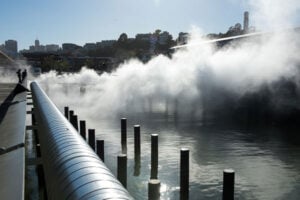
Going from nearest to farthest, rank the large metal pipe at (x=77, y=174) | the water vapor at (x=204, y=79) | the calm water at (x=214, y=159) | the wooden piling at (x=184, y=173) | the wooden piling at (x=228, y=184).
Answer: the large metal pipe at (x=77, y=174) → the wooden piling at (x=228, y=184) → the wooden piling at (x=184, y=173) → the calm water at (x=214, y=159) → the water vapor at (x=204, y=79)

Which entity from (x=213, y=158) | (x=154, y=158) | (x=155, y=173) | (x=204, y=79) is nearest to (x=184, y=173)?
(x=155, y=173)

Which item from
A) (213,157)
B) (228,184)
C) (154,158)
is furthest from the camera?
(213,157)

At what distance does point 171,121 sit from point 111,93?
53.2ft

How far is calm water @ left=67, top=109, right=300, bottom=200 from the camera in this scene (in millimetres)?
12828

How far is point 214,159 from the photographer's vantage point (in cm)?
1634

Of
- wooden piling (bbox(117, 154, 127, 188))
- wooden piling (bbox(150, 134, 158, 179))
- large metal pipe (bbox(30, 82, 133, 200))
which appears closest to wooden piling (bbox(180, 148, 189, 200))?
wooden piling (bbox(117, 154, 127, 188))

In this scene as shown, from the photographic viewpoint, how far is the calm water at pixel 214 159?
1283 centimetres

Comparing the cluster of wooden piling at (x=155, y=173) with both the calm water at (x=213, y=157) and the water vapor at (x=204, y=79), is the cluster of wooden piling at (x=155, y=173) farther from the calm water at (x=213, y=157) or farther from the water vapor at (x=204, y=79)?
the water vapor at (x=204, y=79)

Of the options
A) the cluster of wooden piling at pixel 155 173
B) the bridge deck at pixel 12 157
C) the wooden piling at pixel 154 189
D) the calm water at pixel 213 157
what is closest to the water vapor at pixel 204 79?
the calm water at pixel 213 157

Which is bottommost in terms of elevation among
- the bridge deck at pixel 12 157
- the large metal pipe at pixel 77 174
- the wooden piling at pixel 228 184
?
the wooden piling at pixel 228 184

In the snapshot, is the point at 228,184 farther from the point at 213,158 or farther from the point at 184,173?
the point at 213,158

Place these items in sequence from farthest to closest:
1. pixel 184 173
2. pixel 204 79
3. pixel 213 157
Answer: pixel 204 79 < pixel 213 157 < pixel 184 173

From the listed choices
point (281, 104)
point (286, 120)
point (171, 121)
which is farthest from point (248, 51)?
point (171, 121)

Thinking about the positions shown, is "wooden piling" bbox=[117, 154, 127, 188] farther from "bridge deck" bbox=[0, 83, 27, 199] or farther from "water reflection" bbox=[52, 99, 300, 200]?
"bridge deck" bbox=[0, 83, 27, 199]
